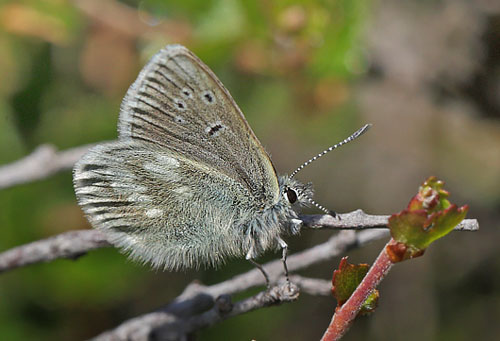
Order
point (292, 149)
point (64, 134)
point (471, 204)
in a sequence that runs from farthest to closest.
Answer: point (292, 149) < point (471, 204) < point (64, 134)

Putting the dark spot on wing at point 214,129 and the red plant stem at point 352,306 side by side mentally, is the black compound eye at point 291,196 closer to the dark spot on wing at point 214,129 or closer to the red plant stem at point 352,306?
the dark spot on wing at point 214,129

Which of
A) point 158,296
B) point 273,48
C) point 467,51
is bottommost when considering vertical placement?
point 158,296

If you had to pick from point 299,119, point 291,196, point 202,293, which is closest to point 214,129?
point 291,196

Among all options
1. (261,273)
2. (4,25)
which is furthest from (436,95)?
(4,25)

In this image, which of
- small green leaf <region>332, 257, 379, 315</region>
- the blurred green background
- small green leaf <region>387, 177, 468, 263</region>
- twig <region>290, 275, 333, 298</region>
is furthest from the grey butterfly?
the blurred green background

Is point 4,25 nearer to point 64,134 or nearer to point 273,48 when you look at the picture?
point 64,134

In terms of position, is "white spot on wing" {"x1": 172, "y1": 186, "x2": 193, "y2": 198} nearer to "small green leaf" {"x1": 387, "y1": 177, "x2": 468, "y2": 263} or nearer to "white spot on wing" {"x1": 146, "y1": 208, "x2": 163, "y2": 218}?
"white spot on wing" {"x1": 146, "y1": 208, "x2": 163, "y2": 218}

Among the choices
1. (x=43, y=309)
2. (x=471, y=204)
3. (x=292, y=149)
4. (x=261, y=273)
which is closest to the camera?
(x=261, y=273)
